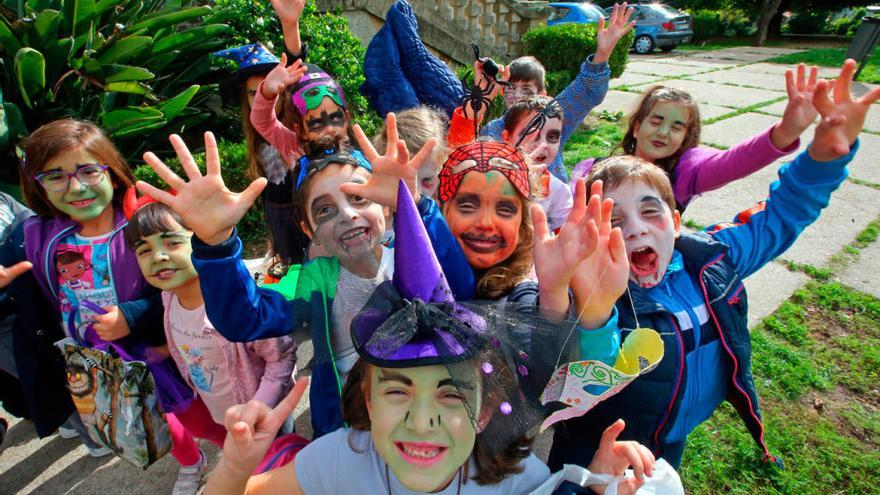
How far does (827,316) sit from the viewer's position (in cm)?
333

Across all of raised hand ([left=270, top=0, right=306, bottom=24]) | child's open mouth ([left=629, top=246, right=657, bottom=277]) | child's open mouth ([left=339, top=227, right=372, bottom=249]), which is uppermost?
raised hand ([left=270, top=0, right=306, bottom=24])

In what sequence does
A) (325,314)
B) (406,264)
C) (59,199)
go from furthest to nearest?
(59,199), (325,314), (406,264)

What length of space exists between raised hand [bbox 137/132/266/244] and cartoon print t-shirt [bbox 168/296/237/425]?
0.65 metres

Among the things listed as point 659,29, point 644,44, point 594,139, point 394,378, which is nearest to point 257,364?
point 394,378

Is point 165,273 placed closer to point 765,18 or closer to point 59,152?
point 59,152

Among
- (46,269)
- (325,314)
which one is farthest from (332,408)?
(46,269)

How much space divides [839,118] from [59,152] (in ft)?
9.71

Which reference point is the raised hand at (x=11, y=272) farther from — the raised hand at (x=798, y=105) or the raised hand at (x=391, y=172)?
the raised hand at (x=798, y=105)

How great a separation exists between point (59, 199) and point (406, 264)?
1724 millimetres

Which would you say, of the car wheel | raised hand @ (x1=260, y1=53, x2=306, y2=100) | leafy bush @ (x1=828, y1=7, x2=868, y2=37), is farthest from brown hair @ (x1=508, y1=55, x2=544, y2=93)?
leafy bush @ (x1=828, y1=7, x2=868, y2=37)

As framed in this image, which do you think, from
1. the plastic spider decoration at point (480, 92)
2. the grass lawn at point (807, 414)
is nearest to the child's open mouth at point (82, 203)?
the plastic spider decoration at point (480, 92)

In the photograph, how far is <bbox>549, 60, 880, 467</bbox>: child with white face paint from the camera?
166 centimetres

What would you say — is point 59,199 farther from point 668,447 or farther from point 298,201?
point 668,447

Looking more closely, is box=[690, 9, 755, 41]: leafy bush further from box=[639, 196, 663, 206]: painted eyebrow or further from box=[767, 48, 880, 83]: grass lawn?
box=[639, 196, 663, 206]: painted eyebrow
